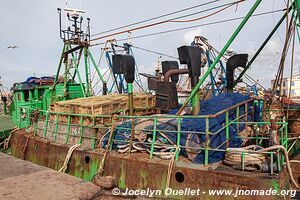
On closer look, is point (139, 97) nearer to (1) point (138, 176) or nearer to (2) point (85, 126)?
(2) point (85, 126)

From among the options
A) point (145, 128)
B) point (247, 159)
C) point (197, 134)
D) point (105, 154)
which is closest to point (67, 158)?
point (105, 154)

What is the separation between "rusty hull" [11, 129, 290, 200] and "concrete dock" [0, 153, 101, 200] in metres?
2.58

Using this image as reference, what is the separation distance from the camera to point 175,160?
5.45 m

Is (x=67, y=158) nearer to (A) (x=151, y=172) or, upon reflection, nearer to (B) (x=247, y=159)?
(A) (x=151, y=172)

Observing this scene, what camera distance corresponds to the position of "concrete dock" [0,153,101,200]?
279 centimetres

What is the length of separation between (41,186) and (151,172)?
118 inches

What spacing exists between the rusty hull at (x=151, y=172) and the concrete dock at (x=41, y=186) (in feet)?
8.46

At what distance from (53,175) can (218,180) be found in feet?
10.3

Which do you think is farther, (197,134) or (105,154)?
(105,154)

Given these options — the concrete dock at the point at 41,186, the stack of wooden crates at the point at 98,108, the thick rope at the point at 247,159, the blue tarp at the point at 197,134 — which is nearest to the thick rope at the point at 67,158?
the stack of wooden crates at the point at 98,108

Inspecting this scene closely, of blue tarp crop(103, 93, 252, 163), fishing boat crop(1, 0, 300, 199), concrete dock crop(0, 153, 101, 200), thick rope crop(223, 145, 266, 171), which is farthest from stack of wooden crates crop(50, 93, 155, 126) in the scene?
thick rope crop(223, 145, 266, 171)

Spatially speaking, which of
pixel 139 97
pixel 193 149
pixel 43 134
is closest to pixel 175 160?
pixel 193 149

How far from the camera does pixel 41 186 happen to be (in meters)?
3.07

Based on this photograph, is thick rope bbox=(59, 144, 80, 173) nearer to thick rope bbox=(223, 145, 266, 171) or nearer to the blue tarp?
the blue tarp
